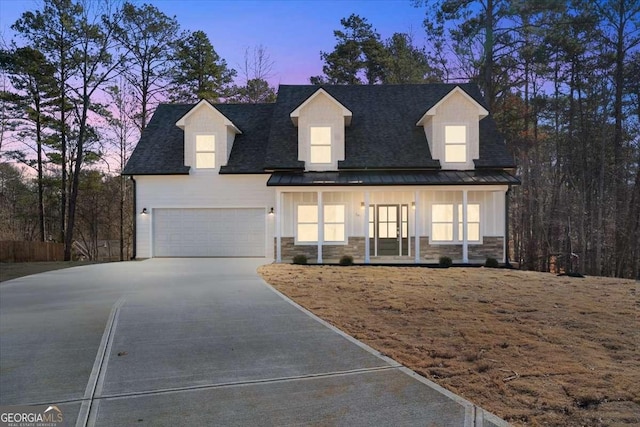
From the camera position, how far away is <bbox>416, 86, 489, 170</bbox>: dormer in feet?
56.7

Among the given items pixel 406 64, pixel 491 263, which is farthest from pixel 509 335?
pixel 406 64

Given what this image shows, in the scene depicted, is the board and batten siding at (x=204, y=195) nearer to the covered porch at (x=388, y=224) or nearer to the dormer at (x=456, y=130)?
the covered porch at (x=388, y=224)

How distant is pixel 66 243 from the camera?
79.6 feet

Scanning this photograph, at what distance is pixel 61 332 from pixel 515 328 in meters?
6.43

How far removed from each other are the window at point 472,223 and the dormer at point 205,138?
9.44 meters

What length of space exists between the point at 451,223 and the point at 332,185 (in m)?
4.75

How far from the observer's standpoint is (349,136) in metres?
18.3

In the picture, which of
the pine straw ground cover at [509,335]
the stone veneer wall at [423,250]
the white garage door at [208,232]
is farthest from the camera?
the white garage door at [208,232]

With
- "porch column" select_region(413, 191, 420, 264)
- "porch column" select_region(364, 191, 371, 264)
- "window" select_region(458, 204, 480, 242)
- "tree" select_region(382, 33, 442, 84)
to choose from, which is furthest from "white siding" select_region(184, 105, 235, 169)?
"tree" select_region(382, 33, 442, 84)

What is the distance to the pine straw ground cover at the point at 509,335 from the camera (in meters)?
3.96

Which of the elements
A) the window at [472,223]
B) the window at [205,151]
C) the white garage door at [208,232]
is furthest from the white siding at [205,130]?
the window at [472,223]

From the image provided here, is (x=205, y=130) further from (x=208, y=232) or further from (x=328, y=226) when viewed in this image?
(x=328, y=226)

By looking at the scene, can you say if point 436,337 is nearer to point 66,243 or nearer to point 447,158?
point 447,158

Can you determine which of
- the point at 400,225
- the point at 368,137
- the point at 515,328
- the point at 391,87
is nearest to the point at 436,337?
the point at 515,328
